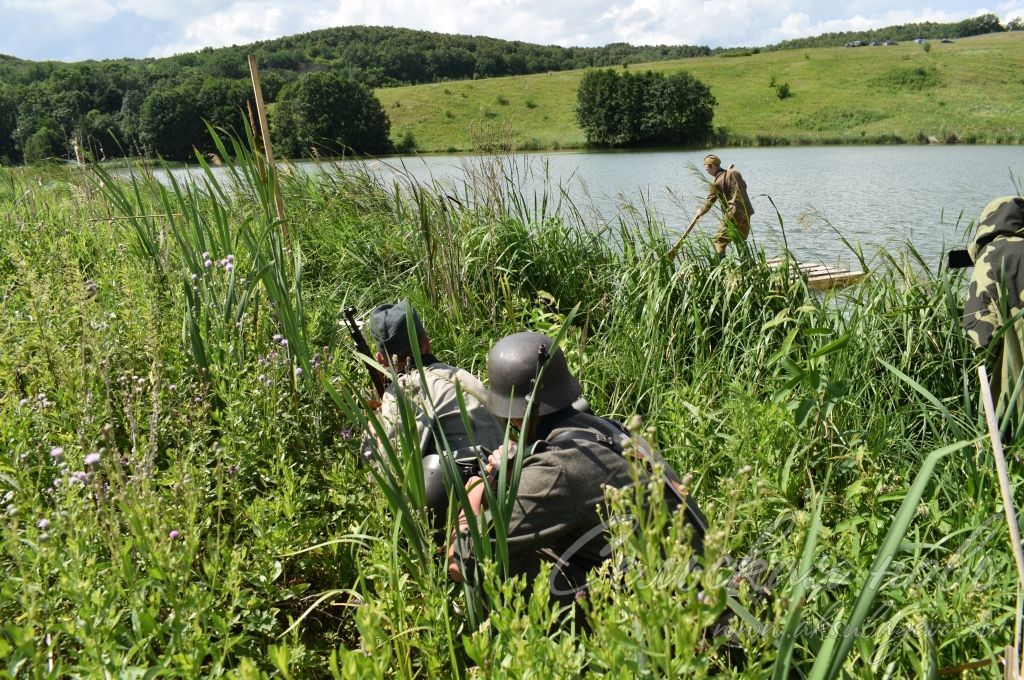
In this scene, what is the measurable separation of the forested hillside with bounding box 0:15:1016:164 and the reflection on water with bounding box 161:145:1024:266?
220 centimetres

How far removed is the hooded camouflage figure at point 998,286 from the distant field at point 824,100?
110 ft

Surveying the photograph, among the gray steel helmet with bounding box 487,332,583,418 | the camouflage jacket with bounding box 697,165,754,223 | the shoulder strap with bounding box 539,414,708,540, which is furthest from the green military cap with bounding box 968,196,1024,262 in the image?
the gray steel helmet with bounding box 487,332,583,418

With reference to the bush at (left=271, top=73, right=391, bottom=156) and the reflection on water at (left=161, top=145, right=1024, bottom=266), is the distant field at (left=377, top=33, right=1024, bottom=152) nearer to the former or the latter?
the bush at (left=271, top=73, right=391, bottom=156)

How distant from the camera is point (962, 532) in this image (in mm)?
2281

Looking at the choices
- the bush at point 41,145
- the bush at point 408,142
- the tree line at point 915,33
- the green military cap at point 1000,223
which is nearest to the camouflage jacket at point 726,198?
the green military cap at point 1000,223

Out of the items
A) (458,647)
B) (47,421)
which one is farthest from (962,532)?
(47,421)

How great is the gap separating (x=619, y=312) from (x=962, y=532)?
2339mm

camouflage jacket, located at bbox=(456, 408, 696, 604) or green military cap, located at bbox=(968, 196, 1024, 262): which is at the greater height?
green military cap, located at bbox=(968, 196, 1024, 262)

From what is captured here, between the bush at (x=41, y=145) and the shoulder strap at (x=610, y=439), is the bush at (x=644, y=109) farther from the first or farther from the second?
the shoulder strap at (x=610, y=439)

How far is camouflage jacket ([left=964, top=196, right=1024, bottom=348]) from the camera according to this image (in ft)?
11.4

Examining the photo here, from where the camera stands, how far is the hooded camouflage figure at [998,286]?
3.40 m

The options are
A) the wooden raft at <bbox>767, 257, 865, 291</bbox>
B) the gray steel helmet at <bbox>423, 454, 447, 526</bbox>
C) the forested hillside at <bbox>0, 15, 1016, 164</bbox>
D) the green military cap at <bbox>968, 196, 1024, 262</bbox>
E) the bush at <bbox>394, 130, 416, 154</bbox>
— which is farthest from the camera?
the bush at <bbox>394, 130, 416, 154</bbox>

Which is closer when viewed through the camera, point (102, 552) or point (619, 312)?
point (102, 552)

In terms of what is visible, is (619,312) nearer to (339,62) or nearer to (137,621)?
(137,621)
